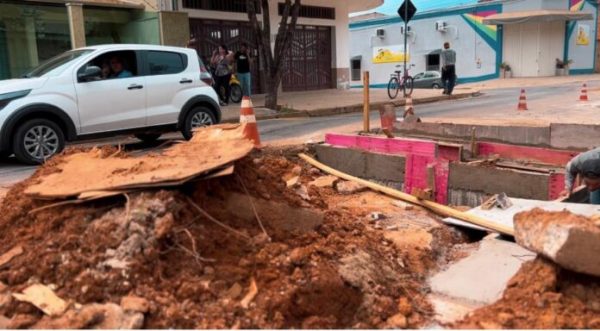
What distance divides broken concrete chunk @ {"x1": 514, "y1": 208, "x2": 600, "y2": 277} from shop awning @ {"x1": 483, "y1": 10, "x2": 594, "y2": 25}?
34561mm

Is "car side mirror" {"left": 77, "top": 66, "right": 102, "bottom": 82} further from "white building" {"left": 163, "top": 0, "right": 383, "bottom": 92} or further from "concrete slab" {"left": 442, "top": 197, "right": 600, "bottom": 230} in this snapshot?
"white building" {"left": 163, "top": 0, "right": 383, "bottom": 92}

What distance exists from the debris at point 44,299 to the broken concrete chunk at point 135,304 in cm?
37

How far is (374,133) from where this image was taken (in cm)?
1048

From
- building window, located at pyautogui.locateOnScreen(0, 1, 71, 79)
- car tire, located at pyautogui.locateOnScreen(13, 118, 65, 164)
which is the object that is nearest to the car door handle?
car tire, located at pyautogui.locateOnScreen(13, 118, 65, 164)

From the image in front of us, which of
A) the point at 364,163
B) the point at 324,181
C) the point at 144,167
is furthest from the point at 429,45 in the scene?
the point at 144,167

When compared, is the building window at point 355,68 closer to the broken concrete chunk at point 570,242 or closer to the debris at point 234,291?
the broken concrete chunk at point 570,242

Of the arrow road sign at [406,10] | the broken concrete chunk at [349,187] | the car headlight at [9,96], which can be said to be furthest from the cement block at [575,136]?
the arrow road sign at [406,10]

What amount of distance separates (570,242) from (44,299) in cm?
313

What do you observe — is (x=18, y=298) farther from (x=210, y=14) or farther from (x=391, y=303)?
(x=210, y=14)

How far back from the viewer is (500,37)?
123 feet

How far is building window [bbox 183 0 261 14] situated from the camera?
60.5 feet

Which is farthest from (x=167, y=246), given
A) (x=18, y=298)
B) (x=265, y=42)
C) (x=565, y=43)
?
(x=565, y=43)

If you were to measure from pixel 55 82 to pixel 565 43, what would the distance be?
3601 cm

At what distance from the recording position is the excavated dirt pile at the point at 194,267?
124 inches
